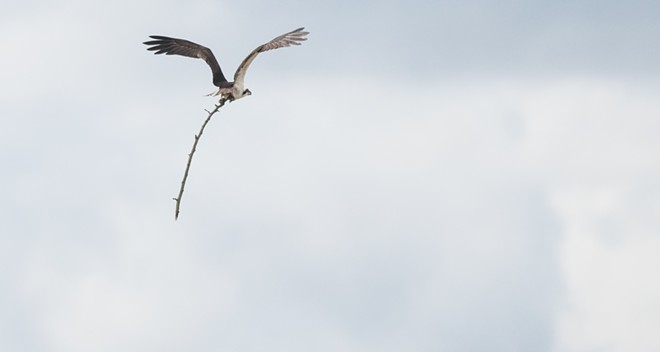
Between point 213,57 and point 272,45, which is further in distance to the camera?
point 213,57

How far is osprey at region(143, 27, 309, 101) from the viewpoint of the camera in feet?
96.3

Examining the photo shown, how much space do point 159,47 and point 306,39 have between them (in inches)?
201

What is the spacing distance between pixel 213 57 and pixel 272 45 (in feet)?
11.0

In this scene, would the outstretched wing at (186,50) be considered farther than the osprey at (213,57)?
Yes

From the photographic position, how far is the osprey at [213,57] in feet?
96.3

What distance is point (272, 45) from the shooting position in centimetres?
3014

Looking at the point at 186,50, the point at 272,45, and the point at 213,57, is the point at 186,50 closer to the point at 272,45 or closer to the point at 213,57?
the point at 213,57

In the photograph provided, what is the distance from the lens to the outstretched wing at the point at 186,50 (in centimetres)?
3184

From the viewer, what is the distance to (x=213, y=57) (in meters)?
32.7

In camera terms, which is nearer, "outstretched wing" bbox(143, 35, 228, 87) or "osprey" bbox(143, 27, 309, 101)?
"osprey" bbox(143, 27, 309, 101)

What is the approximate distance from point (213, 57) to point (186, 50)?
3.19 feet

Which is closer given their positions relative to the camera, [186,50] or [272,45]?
[272,45]

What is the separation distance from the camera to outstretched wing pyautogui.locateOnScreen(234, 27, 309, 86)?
2961 centimetres

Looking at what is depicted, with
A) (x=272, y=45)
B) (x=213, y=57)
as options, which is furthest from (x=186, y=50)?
(x=272, y=45)
